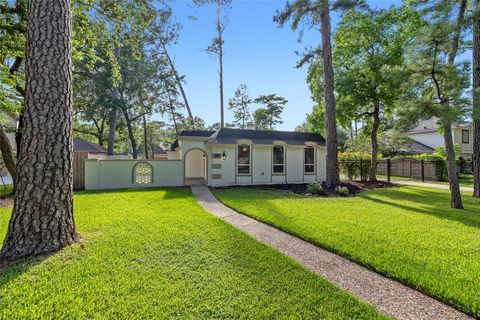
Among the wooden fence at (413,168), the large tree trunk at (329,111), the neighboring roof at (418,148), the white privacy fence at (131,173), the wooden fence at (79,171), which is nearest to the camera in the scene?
the large tree trunk at (329,111)

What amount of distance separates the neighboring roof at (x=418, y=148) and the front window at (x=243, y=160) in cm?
2019

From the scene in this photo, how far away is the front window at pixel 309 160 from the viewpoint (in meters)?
14.4

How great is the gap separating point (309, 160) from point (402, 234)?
31.9 ft

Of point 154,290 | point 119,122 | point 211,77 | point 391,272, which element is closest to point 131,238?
point 154,290

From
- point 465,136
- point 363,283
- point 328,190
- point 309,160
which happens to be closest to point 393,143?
point 465,136

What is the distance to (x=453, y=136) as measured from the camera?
22.9 m

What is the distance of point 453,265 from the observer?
350 cm

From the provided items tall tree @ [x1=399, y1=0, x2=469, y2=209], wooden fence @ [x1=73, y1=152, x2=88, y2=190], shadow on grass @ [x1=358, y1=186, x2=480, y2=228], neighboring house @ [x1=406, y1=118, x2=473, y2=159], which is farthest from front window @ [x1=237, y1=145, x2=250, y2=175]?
neighboring house @ [x1=406, y1=118, x2=473, y2=159]

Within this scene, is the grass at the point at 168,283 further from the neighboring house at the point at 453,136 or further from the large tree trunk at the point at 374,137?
the neighboring house at the point at 453,136

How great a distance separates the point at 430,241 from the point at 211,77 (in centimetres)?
2076

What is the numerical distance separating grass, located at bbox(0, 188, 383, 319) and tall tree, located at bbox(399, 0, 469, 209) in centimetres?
659

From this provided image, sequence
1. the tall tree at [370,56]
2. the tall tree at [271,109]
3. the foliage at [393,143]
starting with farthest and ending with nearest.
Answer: the tall tree at [271,109], the foliage at [393,143], the tall tree at [370,56]

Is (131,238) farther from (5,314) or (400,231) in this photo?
(400,231)

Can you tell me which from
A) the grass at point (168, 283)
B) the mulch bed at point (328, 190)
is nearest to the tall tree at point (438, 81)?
the mulch bed at point (328, 190)
